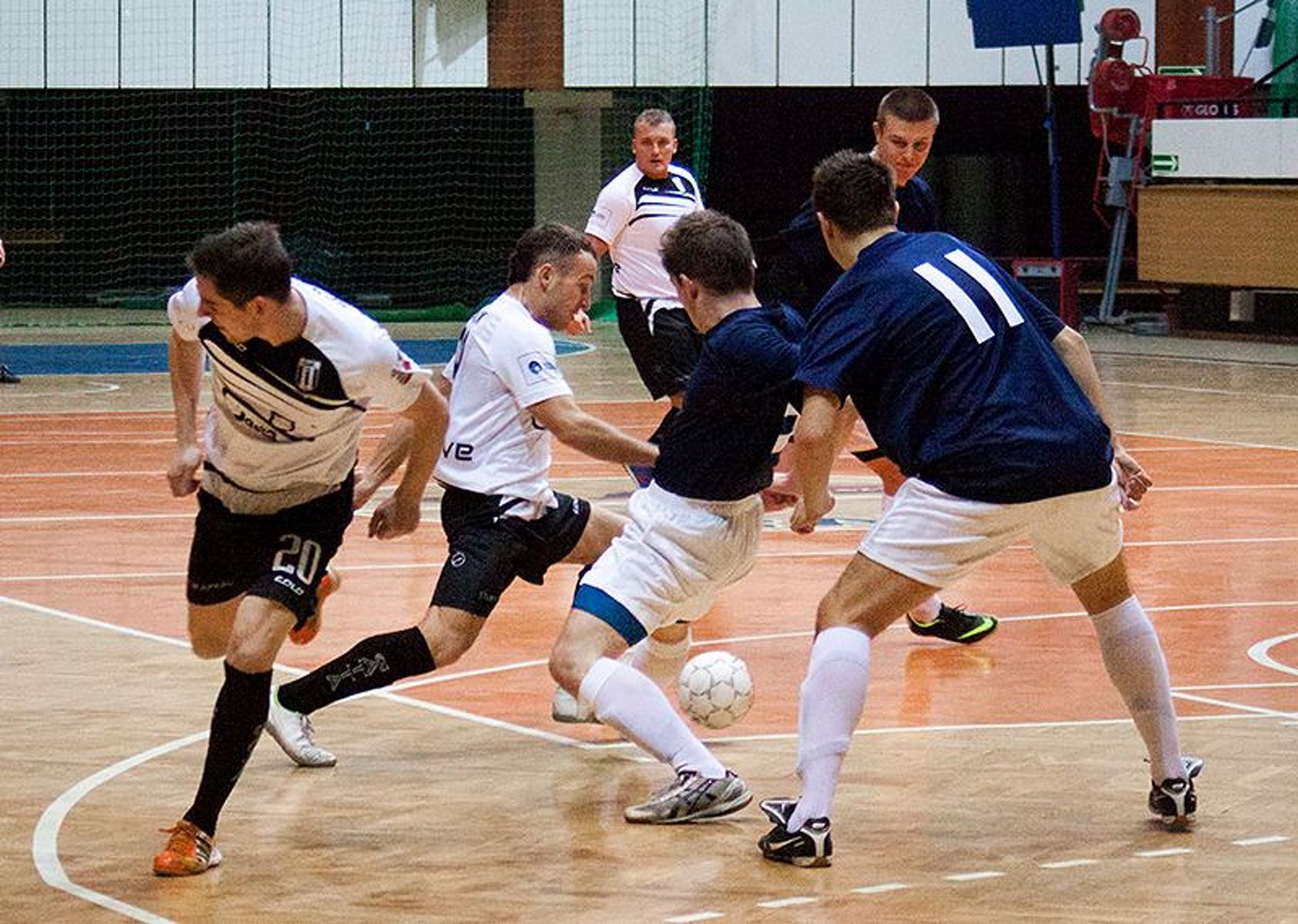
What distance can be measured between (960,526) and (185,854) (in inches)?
88.0

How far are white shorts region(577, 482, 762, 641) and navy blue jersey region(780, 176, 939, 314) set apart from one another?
2901 mm

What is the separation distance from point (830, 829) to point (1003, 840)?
0.51 metres

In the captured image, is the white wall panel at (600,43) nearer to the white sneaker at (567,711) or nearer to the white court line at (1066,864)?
the white sneaker at (567,711)

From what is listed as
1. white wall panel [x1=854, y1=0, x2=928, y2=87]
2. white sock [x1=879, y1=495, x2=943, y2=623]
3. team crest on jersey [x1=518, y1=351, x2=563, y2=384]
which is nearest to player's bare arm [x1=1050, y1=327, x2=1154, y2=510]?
team crest on jersey [x1=518, y1=351, x2=563, y2=384]

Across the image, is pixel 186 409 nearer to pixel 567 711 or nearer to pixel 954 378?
pixel 567 711

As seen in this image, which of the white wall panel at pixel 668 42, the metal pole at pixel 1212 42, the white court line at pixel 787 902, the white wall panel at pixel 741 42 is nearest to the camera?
the white court line at pixel 787 902

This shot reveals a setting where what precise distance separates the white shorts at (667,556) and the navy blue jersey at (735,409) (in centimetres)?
6

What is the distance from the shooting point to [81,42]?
2944 cm

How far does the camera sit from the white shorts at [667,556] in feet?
22.8

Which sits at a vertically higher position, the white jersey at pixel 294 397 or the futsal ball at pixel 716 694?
the white jersey at pixel 294 397

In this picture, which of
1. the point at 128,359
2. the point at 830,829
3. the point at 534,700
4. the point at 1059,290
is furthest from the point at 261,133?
the point at 830,829

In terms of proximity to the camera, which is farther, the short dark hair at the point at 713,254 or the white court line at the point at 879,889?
the short dark hair at the point at 713,254

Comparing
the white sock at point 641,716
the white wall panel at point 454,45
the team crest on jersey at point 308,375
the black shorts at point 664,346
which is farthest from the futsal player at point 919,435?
the white wall panel at point 454,45

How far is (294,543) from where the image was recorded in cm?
661
